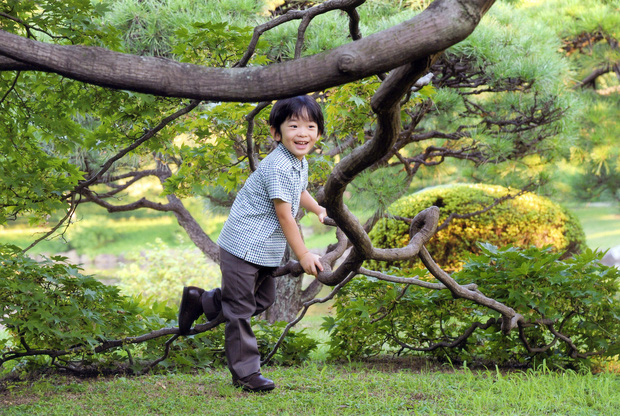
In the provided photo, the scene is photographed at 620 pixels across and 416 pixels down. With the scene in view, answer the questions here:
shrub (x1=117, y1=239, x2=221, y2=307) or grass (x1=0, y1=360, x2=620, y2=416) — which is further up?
grass (x1=0, y1=360, x2=620, y2=416)

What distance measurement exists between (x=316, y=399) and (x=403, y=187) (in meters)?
2.80

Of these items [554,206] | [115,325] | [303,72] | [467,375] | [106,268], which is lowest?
[106,268]

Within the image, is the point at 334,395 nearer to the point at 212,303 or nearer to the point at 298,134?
the point at 212,303

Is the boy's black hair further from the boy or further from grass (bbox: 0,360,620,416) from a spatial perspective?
grass (bbox: 0,360,620,416)

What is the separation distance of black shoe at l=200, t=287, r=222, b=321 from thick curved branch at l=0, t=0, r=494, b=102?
1.47m

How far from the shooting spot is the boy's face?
7.82 feet

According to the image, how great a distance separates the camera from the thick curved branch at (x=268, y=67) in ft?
4.22

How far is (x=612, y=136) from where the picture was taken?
727 centimetres

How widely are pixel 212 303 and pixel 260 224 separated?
0.48 meters

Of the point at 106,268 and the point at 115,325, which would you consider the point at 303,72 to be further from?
the point at 106,268

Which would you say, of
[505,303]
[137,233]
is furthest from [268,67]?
[137,233]

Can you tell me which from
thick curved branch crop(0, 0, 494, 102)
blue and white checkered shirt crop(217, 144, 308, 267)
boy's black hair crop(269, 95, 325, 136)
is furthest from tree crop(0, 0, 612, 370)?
boy's black hair crop(269, 95, 325, 136)

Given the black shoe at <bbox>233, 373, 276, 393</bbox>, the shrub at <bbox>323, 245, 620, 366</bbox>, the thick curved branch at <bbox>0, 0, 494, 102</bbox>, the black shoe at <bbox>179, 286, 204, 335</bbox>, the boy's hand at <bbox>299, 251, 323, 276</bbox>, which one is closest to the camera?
the thick curved branch at <bbox>0, 0, 494, 102</bbox>

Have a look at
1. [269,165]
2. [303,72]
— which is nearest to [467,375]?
[269,165]
